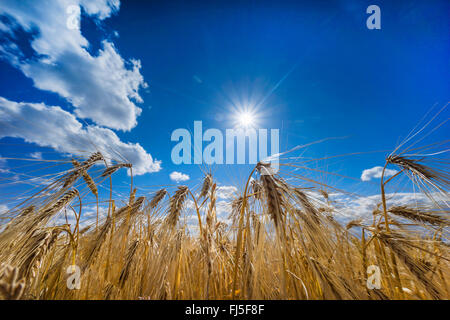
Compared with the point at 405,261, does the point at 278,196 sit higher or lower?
higher

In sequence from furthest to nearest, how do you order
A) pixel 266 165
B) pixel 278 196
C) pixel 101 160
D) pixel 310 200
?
pixel 101 160, pixel 310 200, pixel 266 165, pixel 278 196

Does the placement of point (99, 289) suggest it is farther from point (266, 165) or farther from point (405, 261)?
point (405, 261)

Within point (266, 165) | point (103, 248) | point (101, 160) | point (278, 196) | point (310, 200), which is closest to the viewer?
point (278, 196)

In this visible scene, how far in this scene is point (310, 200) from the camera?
1708 millimetres

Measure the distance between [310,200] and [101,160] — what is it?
8.50ft

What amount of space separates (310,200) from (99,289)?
6.88ft

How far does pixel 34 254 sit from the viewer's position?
1.66m

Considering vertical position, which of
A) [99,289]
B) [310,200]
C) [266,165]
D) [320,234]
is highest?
[266,165]
